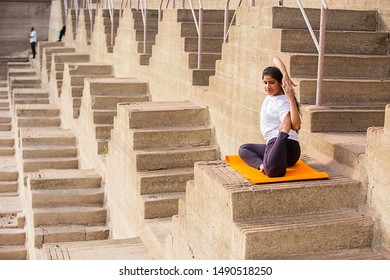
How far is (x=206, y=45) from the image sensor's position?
970 centimetres

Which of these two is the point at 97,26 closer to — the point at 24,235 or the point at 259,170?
the point at 24,235

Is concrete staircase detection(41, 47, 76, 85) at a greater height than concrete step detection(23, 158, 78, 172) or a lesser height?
greater

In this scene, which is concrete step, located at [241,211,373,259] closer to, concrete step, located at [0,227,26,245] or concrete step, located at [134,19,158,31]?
concrete step, located at [0,227,26,245]

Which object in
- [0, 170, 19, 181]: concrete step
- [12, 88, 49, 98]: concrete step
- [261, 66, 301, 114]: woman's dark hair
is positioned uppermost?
[261, 66, 301, 114]: woman's dark hair

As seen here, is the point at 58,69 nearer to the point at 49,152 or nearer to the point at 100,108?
the point at 49,152

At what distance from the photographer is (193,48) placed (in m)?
9.77

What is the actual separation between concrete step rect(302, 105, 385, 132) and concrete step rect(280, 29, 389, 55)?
853 mm

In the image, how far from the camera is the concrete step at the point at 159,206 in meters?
7.60

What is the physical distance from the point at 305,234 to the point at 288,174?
594mm

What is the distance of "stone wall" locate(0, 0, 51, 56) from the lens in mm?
29328

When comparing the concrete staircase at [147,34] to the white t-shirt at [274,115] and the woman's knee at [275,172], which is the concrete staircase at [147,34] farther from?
the woman's knee at [275,172]

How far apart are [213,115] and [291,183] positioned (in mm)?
3550

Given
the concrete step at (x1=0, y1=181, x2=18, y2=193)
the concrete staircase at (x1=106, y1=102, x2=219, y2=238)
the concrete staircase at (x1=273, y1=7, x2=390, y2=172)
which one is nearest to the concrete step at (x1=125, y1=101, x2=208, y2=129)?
the concrete staircase at (x1=106, y1=102, x2=219, y2=238)

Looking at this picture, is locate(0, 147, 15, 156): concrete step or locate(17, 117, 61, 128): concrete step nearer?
locate(17, 117, 61, 128): concrete step
